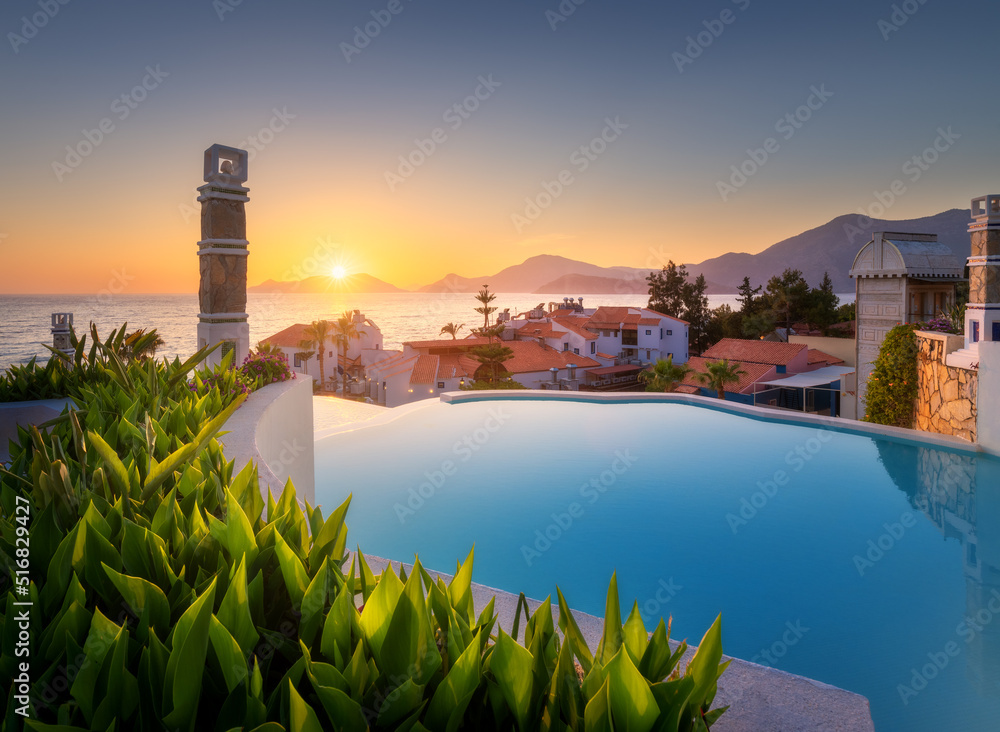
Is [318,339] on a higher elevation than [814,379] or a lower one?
higher

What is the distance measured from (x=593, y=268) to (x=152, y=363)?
128 meters

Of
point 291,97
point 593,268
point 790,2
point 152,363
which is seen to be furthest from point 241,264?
point 593,268

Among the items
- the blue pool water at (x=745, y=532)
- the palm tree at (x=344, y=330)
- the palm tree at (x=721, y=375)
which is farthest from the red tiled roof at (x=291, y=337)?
the blue pool water at (x=745, y=532)

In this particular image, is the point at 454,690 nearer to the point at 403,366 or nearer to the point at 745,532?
the point at 745,532

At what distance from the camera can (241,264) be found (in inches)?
271

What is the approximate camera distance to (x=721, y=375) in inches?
1030

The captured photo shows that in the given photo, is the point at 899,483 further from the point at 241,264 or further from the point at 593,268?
the point at 593,268
